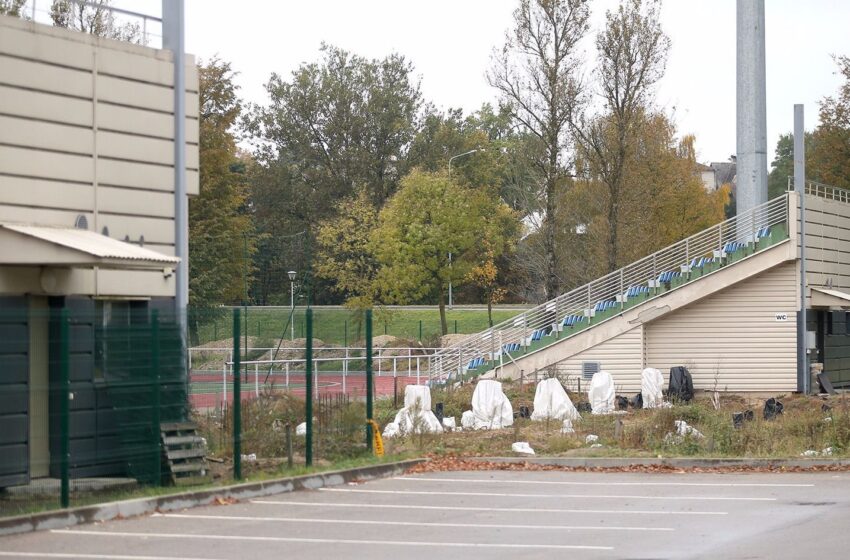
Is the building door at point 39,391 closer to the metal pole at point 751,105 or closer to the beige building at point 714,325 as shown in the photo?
the beige building at point 714,325

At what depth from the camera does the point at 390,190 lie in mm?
83625

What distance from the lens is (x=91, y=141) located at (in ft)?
54.1

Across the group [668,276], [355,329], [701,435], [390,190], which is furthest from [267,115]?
[701,435]

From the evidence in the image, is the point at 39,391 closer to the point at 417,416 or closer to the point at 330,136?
the point at 417,416

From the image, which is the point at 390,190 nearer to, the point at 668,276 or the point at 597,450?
the point at 668,276

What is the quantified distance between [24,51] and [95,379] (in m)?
→ 4.36

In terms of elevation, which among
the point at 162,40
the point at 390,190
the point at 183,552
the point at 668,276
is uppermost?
the point at 390,190

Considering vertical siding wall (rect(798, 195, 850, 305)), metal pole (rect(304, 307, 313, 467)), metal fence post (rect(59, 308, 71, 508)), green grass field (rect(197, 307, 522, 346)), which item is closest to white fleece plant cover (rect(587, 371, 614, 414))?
vertical siding wall (rect(798, 195, 850, 305))

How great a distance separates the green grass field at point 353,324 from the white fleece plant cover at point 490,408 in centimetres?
1989

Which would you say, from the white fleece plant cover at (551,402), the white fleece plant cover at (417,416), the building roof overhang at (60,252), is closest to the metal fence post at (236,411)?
the building roof overhang at (60,252)

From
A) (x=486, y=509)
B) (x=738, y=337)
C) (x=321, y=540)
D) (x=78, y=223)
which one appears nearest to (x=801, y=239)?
(x=738, y=337)

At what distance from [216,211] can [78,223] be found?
37.7 meters

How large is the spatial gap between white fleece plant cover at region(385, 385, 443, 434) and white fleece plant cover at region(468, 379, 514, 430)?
130 centimetres

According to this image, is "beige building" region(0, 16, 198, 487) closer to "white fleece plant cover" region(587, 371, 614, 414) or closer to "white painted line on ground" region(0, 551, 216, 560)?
"white painted line on ground" region(0, 551, 216, 560)
